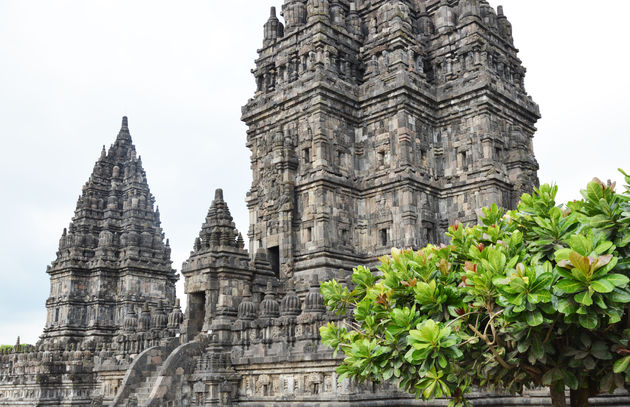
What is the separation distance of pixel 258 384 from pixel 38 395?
18276 millimetres

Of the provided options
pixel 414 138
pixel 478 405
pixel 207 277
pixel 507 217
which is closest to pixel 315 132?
pixel 414 138

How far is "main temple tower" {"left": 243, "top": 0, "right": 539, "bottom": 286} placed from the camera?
28641 millimetres

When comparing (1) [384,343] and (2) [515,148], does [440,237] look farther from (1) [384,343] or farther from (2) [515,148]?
(1) [384,343]

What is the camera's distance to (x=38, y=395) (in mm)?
33438

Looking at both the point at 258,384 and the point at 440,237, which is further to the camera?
the point at 440,237

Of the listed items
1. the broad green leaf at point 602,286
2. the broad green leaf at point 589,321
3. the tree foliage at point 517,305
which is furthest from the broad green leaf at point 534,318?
the broad green leaf at point 602,286

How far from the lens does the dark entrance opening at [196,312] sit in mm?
25125

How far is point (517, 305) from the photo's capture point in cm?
790

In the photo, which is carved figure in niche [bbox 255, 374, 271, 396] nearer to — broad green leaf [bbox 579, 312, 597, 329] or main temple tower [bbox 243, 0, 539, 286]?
main temple tower [bbox 243, 0, 539, 286]

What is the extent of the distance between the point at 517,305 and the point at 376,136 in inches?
898

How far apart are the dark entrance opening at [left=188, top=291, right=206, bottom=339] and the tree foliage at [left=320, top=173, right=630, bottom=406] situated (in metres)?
15.4

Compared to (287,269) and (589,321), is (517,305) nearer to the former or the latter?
(589,321)

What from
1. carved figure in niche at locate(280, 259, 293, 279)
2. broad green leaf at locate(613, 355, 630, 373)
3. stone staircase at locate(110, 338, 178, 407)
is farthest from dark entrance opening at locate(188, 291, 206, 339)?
broad green leaf at locate(613, 355, 630, 373)

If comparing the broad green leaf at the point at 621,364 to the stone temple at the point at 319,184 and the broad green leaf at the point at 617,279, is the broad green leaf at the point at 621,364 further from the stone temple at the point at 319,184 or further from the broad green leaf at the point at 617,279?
the stone temple at the point at 319,184
